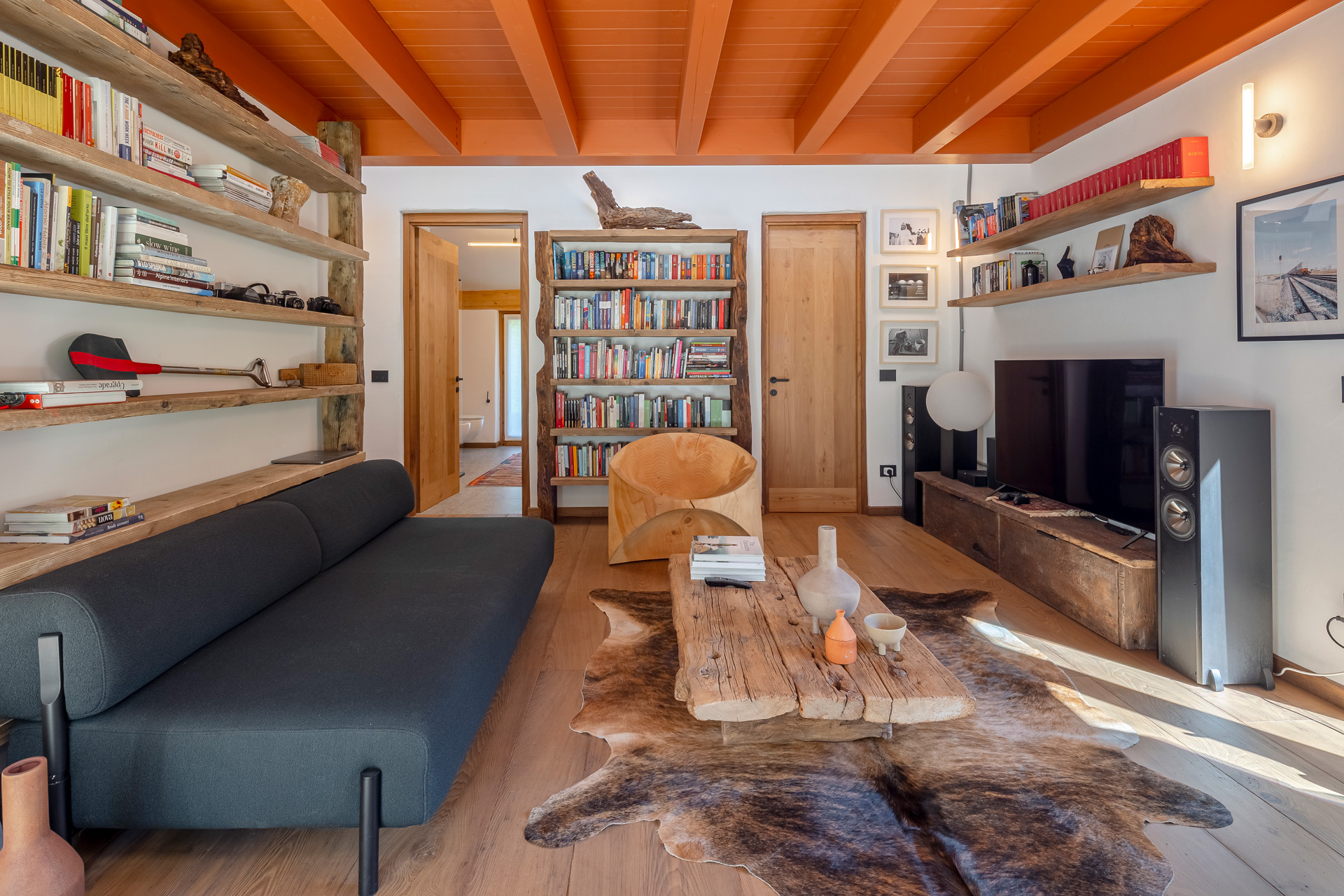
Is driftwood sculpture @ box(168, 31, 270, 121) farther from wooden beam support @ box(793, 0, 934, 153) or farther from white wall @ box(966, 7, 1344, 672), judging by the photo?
white wall @ box(966, 7, 1344, 672)

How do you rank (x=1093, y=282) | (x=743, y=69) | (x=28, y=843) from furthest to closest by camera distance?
(x=743, y=69) < (x=1093, y=282) < (x=28, y=843)

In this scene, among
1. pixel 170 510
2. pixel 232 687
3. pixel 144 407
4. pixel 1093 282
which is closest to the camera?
pixel 232 687

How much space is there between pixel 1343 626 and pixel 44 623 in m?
3.64

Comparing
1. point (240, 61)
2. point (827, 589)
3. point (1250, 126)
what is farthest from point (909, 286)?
point (240, 61)

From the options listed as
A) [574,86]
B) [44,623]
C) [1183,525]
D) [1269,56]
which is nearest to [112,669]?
[44,623]

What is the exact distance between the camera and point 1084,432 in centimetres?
328

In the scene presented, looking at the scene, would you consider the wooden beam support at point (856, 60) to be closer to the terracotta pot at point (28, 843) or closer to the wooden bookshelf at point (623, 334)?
the wooden bookshelf at point (623, 334)

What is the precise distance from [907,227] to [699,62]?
103 inches

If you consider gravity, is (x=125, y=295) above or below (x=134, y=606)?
above

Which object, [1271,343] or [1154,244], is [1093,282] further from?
[1271,343]

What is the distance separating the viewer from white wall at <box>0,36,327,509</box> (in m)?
2.01

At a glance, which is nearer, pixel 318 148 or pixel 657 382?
pixel 318 148

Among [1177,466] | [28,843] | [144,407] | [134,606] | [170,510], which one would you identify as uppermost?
[144,407]

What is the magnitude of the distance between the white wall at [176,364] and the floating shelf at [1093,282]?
377 cm
